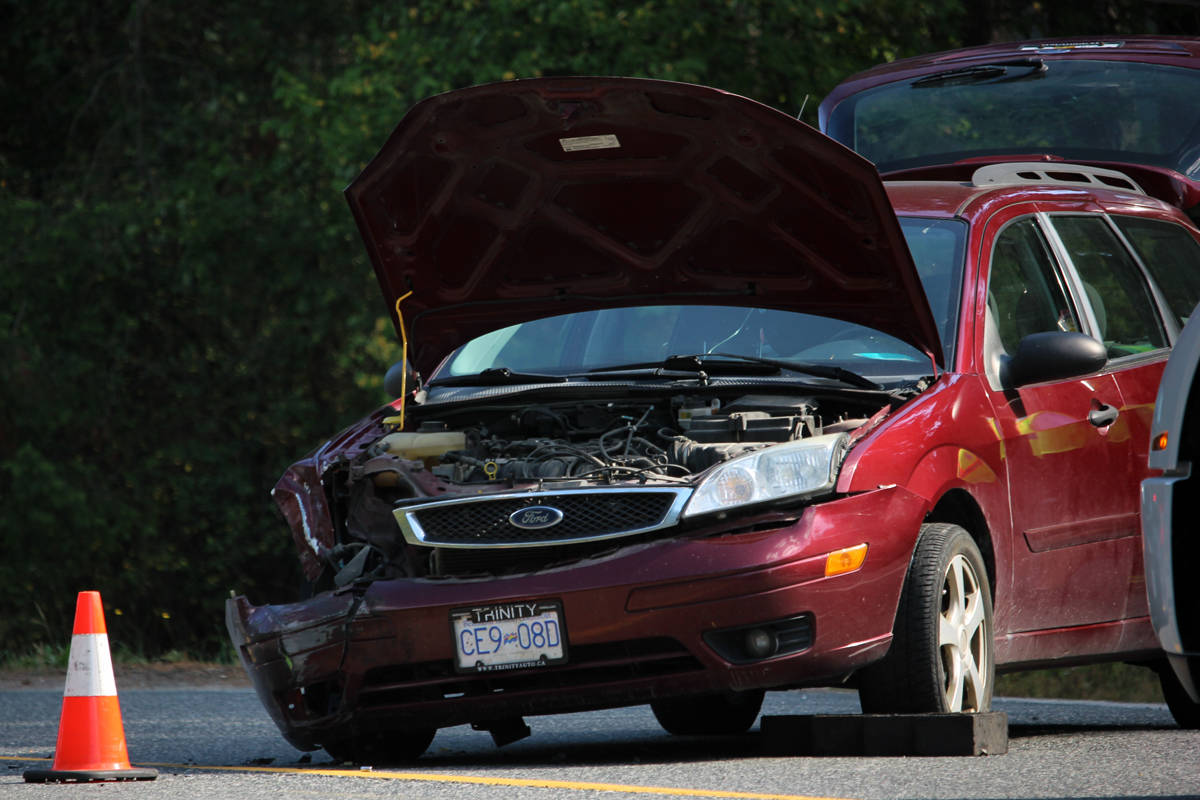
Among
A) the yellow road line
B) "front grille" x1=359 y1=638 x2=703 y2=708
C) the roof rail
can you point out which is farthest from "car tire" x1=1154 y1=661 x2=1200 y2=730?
the yellow road line

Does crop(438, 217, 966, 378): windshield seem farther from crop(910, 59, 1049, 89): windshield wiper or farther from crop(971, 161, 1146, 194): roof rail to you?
crop(910, 59, 1049, 89): windshield wiper

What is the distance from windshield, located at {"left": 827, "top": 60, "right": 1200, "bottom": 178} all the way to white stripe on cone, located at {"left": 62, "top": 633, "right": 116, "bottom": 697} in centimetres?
479

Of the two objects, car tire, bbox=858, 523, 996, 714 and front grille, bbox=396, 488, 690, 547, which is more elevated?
front grille, bbox=396, 488, 690, 547

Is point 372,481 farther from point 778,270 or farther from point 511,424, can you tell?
point 778,270

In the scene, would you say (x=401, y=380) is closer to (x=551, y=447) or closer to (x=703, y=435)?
(x=551, y=447)

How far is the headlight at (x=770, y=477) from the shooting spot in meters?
5.42

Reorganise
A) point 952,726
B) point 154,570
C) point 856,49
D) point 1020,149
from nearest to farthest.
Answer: point 952,726
point 1020,149
point 856,49
point 154,570

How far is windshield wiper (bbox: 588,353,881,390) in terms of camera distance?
6109mm

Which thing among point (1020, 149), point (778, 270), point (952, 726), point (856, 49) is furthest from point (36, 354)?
point (952, 726)

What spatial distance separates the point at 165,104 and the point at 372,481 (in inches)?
631

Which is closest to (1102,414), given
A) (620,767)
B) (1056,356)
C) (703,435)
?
(1056,356)

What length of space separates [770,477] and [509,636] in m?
0.90

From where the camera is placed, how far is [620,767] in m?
5.66

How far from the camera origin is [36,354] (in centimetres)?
1952
